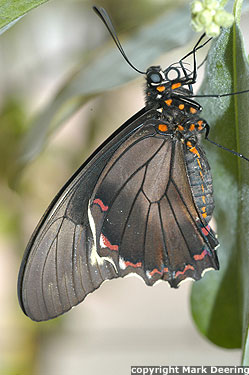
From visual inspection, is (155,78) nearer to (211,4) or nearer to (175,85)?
(175,85)

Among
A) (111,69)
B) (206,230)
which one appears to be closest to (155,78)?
(111,69)

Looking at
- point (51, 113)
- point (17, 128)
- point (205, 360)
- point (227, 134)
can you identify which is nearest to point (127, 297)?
point (205, 360)

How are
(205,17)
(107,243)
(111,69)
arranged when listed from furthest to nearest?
1. (111,69)
2. (107,243)
3. (205,17)

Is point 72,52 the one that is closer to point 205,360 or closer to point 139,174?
point 139,174

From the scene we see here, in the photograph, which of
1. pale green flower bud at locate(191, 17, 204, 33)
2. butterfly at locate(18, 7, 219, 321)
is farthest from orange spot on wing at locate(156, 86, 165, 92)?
pale green flower bud at locate(191, 17, 204, 33)

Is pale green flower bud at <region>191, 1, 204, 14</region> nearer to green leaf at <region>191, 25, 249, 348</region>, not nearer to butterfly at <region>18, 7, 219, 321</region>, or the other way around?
green leaf at <region>191, 25, 249, 348</region>
